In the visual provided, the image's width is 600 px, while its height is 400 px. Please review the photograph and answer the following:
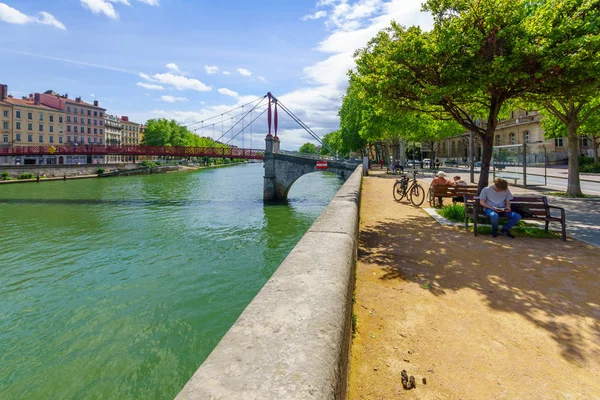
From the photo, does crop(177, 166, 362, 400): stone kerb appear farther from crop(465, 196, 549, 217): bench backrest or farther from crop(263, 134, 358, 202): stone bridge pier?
crop(263, 134, 358, 202): stone bridge pier

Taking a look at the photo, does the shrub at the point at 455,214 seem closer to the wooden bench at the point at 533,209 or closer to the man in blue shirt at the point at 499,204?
the wooden bench at the point at 533,209

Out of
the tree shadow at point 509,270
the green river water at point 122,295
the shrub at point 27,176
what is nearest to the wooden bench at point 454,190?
the tree shadow at point 509,270

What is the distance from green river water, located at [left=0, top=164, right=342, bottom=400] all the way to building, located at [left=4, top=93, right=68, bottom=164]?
50.4 meters

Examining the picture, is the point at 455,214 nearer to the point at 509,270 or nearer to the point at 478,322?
the point at 509,270

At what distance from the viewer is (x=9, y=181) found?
4309cm

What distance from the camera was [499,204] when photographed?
6789 millimetres

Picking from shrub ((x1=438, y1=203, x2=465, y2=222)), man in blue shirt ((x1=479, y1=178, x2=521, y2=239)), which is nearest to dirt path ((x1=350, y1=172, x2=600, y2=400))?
man in blue shirt ((x1=479, y1=178, x2=521, y2=239))

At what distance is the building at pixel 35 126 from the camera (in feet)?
204

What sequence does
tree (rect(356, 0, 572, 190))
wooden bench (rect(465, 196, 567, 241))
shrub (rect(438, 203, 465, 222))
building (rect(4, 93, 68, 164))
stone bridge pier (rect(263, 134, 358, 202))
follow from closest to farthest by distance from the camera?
wooden bench (rect(465, 196, 567, 241)) → tree (rect(356, 0, 572, 190)) → shrub (rect(438, 203, 465, 222)) → stone bridge pier (rect(263, 134, 358, 202)) → building (rect(4, 93, 68, 164))

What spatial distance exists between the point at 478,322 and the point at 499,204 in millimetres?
4392

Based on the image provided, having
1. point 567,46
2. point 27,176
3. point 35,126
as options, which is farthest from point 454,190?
point 35,126

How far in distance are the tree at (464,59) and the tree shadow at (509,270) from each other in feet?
10.6

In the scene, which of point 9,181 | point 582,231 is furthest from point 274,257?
point 9,181

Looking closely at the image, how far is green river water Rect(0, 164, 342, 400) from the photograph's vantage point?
5.83 m
